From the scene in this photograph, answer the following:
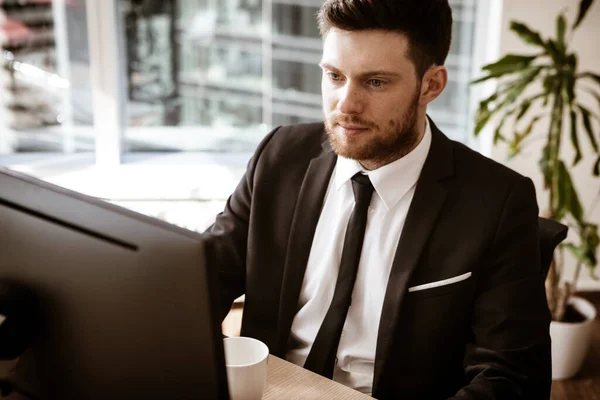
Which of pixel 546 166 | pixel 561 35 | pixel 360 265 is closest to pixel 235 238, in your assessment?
pixel 360 265

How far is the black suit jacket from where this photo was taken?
1.16 m

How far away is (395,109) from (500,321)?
0.46 m

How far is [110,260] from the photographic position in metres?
0.58

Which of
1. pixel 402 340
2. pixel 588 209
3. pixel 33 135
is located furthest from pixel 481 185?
pixel 33 135

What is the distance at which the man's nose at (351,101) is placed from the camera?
4.05 ft

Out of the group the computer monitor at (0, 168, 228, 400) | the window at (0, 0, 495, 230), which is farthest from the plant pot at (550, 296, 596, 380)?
the computer monitor at (0, 168, 228, 400)

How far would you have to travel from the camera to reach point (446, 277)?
121 centimetres

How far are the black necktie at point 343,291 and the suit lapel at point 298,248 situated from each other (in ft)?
0.30

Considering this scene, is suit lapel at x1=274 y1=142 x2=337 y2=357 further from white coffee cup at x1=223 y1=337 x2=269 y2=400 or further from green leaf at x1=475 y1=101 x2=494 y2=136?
green leaf at x1=475 y1=101 x2=494 y2=136

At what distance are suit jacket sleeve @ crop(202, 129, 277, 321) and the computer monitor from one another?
0.73m

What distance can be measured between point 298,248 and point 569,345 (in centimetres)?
160

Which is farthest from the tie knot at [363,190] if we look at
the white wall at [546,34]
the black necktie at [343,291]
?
the white wall at [546,34]

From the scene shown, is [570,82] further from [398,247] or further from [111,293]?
[111,293]

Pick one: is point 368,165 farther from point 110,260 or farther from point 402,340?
point 110,260
